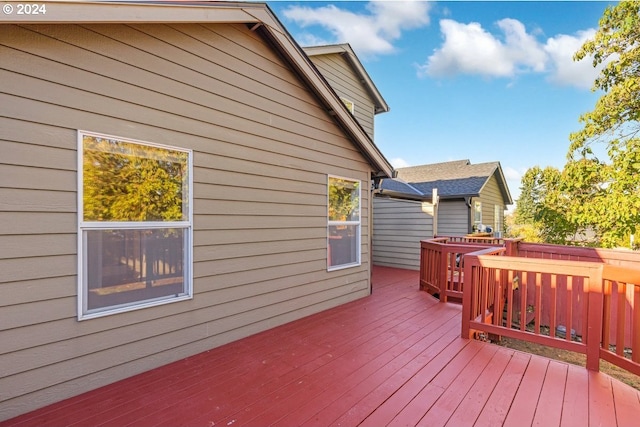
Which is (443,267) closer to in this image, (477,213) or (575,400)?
(575,400)

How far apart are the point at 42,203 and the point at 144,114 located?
1089 mm

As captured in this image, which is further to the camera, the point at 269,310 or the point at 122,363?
the point at 269,310

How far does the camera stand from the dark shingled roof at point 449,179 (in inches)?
408

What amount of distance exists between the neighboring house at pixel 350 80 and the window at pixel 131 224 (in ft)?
17.5

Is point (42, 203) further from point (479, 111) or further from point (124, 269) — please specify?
point (479, 111)

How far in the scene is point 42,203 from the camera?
2.25 meters

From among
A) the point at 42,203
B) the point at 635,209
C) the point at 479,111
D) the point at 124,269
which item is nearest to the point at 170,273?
the point at 124,269

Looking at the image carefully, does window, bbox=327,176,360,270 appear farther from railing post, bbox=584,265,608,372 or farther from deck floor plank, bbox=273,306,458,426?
railing post, bbox=584,265,608,372

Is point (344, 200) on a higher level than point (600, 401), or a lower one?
higher

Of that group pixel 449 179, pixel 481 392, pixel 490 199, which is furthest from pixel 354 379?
pixel 490 199

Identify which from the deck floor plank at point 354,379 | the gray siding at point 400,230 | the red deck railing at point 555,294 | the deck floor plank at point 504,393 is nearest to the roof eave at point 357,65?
the gray siding at point 400,230

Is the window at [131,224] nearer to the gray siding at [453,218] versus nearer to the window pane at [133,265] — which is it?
the window pane at [133,265]

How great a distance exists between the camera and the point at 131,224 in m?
2.74

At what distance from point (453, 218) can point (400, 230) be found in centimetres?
261
